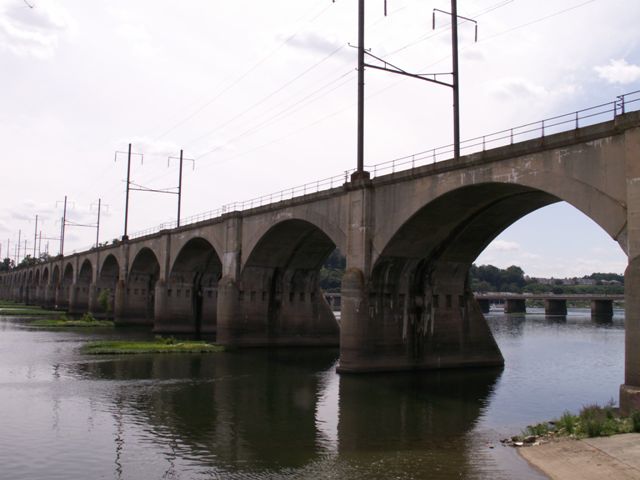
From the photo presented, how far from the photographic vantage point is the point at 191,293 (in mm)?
64312

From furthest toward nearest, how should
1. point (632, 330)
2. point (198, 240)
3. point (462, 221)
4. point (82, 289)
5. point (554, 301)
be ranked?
point (554, 301) → point (82, 289) → point (198, 240) → point (462, 221) → point (632, 330)

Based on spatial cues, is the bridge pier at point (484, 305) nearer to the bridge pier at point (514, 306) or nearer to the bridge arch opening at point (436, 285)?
the bridge pier at point (514, 306)

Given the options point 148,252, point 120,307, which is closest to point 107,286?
point 120,307

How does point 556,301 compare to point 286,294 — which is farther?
point 556,301

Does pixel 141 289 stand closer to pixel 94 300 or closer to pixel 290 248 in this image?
pixel 94 300

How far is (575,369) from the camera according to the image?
38469 mm

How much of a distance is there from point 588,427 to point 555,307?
13443 centimetres

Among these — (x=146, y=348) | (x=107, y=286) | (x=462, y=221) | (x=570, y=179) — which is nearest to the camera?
(x=570, y=179)

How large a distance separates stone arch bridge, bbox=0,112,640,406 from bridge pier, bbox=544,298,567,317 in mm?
98324

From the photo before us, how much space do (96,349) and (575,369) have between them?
30639 millimetres

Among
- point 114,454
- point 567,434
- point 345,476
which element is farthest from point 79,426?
point 567,434

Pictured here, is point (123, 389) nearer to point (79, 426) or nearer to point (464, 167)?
point (79, 426)

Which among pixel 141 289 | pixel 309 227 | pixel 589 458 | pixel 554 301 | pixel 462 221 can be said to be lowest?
pixel 589 458

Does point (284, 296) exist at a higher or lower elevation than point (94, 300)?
higher
